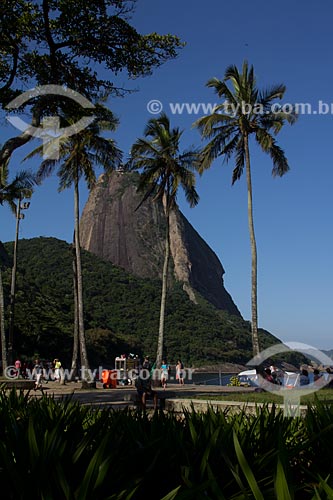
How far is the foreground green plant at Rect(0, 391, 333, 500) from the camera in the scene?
7.56 feet

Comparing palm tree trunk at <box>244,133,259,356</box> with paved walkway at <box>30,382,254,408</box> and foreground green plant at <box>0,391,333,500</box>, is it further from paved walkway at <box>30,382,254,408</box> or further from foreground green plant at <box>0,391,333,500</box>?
foreground green plant at <box>0,391,333,500</box>

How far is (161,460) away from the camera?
2926 millimetres

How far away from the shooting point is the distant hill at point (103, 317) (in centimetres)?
5103

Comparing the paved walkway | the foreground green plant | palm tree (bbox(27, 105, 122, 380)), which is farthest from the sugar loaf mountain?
the foreground green plant

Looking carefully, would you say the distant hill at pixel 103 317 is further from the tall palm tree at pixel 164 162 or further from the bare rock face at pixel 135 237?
the bare rock face at pixel 135 237

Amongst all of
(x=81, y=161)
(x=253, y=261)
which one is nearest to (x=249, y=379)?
(x=253, y=261)

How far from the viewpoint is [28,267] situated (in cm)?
9612

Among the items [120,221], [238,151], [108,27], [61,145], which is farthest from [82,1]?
[120,221]

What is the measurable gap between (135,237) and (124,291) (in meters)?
64.8

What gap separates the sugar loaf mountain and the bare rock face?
302 millimetres

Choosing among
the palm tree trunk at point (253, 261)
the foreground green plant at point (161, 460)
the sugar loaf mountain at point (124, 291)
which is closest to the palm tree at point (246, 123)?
the palm tree trunk at point (253, 261)

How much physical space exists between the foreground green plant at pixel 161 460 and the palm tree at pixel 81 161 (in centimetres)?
2025

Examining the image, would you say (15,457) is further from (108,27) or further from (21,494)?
(108,27)

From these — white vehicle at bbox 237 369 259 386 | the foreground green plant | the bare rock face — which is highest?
the bare rock face
